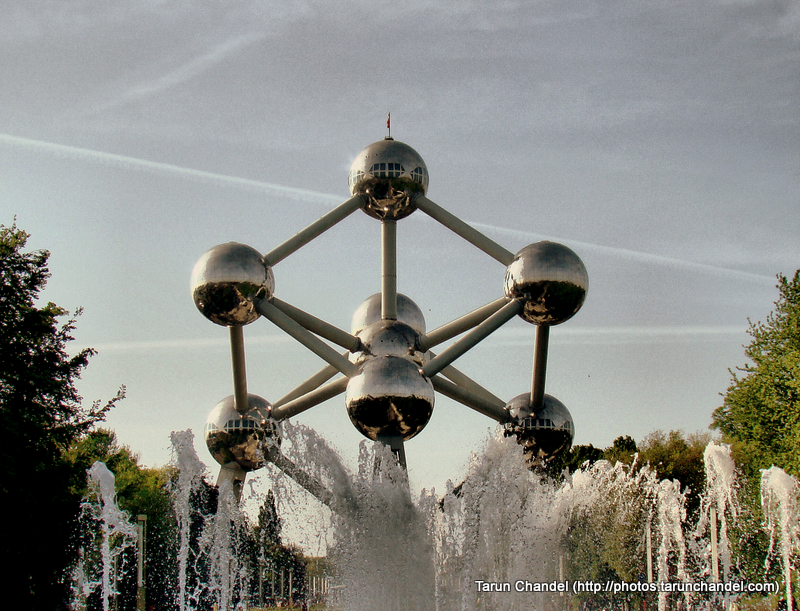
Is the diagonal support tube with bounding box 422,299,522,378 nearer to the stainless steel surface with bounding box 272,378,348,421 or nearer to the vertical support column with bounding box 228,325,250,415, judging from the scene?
the stainless steel surface with bounding box 272,378,348,421

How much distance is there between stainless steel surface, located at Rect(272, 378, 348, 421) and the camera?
17.5 m

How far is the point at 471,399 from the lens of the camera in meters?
17.4

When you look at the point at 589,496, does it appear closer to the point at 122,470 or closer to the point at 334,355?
the point at 334,355

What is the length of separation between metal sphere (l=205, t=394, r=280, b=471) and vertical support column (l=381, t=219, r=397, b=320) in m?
2.98

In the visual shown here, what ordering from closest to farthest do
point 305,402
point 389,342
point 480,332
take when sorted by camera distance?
point 480,332
point 389,342
point 305,402

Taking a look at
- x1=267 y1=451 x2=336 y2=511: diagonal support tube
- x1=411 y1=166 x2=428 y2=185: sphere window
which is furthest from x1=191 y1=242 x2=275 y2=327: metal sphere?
x1=411 y1=166 x2=428 y2=185: sphere window

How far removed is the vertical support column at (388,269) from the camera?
692 inches

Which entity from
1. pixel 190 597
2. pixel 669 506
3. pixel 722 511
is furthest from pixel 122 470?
pixel 722 511

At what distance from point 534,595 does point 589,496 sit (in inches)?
489

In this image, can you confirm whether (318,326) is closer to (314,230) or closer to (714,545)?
(314,230)

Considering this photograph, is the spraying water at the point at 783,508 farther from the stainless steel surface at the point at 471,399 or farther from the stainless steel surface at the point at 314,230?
A: the stainless steel surface at the point at 314,230

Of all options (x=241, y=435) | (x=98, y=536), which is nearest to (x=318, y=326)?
(x=241, y=435)

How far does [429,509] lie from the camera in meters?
14.0

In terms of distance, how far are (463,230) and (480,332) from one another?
216cm
